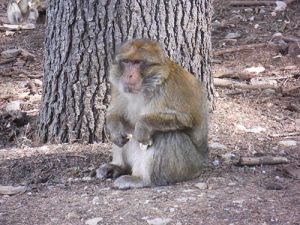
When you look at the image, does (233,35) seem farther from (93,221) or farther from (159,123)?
(93,221)

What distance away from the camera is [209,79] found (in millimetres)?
7227

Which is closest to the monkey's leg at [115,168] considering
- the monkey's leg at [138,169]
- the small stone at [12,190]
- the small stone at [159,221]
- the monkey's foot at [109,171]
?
the monkey's foot at [109,171]

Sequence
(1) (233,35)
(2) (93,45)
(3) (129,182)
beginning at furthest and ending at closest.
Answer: (1) (233,35) < (2) (93,45) < (3) (129,182)

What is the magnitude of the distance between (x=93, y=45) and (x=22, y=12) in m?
5.74

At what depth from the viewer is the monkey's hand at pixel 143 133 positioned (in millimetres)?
5391

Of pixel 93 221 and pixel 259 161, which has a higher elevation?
pixel 259 161

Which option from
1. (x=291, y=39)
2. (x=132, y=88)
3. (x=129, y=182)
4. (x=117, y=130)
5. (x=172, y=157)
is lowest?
(x=129, y=182)

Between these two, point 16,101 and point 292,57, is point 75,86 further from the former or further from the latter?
point 292,57

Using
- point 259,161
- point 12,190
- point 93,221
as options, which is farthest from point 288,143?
point 12,190

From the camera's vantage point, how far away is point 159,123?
17.6 ft

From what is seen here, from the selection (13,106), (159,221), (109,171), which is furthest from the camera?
(13,106)

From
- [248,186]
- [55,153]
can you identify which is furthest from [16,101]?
[248,186]

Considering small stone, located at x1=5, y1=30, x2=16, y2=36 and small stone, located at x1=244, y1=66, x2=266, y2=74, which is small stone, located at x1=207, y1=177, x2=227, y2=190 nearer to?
small stone, located at x1=244, y1=66, x2=266, y2=74

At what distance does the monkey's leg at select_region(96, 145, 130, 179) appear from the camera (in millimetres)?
5980
